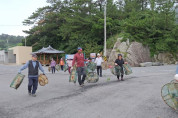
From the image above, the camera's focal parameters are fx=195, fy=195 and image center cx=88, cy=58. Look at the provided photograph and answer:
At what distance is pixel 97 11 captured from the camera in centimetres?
3262

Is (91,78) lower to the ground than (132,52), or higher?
lower

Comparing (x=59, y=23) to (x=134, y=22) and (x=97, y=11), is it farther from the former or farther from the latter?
(x=134, y=22)

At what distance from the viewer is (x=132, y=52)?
2534 centimetres

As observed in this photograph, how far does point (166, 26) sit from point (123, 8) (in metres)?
10.5

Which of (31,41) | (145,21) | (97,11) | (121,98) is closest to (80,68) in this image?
(121,98)

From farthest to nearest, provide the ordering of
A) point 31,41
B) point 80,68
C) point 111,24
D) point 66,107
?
point 31,41 < point 111,24 < point 80,68 < point 66,107

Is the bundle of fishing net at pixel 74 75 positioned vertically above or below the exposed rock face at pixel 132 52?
below

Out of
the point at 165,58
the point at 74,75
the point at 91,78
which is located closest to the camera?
the point at 74,75

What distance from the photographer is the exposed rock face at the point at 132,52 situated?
81.9 ft

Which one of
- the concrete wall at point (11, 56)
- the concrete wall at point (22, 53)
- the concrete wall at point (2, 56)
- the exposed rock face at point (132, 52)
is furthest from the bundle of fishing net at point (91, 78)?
the concrete wall at point (2, 56)

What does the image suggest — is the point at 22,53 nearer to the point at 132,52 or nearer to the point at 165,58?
the point at 132,52

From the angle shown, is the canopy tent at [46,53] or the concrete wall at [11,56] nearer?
the canopy tent at [46,53]

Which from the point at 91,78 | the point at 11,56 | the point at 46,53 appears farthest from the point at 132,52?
the point at 11,56

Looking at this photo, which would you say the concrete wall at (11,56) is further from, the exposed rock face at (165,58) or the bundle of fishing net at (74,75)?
the bundle of fishing net at (74,75)
